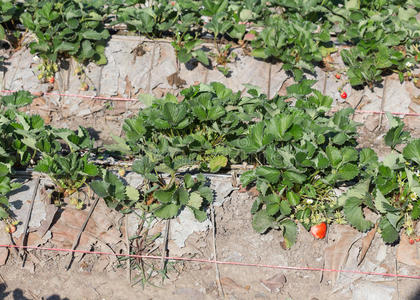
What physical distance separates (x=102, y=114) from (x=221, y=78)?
1523 millimetres

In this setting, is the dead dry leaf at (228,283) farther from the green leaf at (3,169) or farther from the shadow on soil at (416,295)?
the green leaf at (3,169)

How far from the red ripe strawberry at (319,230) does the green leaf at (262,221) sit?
1.24 feet

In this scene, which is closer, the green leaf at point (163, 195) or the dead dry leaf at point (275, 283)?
the dead dry leaf at point (275, 283)

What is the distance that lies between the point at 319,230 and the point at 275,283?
0.62 meters

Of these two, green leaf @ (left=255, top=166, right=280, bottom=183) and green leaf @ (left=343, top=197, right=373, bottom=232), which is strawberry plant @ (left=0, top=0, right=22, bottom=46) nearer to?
green leaf @ (left=255, top=166, right=280, bottom=183)

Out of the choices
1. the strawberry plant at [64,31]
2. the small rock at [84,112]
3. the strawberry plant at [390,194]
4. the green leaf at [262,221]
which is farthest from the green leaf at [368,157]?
the strawberry plant at [64,31]

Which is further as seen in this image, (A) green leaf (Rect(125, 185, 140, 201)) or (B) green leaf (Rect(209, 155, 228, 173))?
(B) green leaf (Rect(209, 155, 228, 173))

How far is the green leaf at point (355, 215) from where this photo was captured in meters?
4.34

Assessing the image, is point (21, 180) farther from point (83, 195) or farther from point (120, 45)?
point (120, 45)

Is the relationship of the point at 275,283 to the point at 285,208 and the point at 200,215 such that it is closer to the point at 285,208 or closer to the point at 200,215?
the point at 285,208

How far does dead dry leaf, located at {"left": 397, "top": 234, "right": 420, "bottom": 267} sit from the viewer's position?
4352mm

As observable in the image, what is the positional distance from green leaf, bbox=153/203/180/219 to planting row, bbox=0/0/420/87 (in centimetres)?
229

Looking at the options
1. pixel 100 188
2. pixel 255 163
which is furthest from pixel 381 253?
pixel 100 188

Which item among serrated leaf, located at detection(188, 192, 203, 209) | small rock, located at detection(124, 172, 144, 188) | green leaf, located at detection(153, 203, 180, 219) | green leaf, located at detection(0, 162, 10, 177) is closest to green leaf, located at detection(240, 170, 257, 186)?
serrated leaf, located at detection(188, 192, 203, 209)
